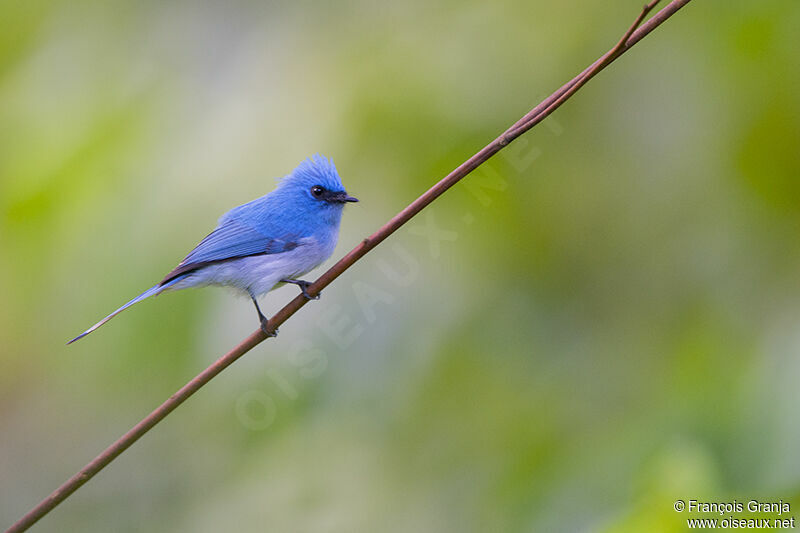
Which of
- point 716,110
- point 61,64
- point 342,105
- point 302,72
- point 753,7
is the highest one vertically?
point 61,64

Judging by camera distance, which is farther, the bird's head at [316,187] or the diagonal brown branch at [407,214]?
the bird's head at [316,187]

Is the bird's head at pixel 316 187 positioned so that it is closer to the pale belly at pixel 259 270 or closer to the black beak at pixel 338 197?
the black beak at pixel 338 197

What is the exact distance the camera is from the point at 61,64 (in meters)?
3.35

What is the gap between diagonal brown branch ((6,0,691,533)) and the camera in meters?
1.68

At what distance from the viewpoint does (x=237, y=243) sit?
349 cm

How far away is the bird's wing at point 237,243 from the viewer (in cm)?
332

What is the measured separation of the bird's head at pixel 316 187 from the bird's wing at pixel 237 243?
0.23 meters

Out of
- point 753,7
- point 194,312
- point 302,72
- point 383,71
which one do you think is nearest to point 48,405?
point 194,312

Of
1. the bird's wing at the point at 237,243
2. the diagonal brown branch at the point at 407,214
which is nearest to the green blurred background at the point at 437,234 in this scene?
the bird's wing at the point at 237,243

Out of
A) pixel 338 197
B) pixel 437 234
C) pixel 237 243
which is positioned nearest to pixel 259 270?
pixel 237 243

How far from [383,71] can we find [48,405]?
233 centimetres

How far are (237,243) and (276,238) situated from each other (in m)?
0.18

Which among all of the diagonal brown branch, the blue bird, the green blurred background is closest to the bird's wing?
the blue bird

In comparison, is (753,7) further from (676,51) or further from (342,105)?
(342,105)
